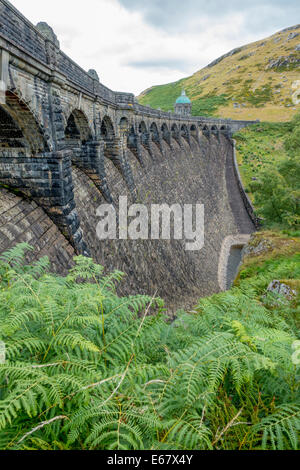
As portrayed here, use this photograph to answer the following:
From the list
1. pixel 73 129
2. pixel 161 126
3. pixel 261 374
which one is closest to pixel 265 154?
pixel 161 126

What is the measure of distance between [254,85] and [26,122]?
94.0 m

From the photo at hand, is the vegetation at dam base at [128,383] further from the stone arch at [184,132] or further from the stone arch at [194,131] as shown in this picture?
the stone arch at [194,131]

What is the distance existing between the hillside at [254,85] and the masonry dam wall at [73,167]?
5572 cm

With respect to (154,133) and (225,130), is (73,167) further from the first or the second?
(225,130)

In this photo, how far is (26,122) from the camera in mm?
7055

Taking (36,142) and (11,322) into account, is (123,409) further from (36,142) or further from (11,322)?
(36,142)

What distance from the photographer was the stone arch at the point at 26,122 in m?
6.35

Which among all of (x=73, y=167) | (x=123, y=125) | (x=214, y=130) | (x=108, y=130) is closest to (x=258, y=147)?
(x=214, y=130)

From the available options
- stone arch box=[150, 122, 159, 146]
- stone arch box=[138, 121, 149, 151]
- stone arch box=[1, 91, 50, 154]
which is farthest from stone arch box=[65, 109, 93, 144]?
stone arch box=[150, 122, 159, 146]

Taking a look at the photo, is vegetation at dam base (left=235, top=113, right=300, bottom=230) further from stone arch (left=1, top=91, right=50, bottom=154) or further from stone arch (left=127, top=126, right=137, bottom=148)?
stone arch (left=1, top=91, right=50, bottom=154)

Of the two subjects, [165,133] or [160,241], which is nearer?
[160,241]

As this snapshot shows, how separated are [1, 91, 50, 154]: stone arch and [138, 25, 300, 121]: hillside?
234 ft

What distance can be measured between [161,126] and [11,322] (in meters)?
27.8

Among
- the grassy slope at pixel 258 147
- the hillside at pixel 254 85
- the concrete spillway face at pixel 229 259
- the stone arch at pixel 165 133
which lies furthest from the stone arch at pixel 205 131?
the hillside at pixel 254 85
